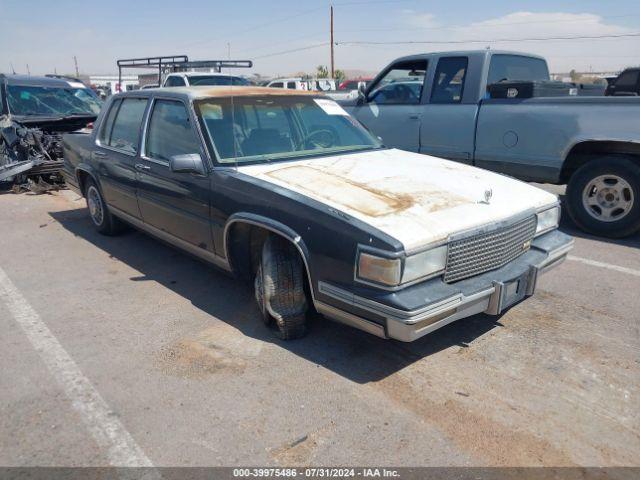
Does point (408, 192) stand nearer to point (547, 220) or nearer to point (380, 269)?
point (380, 269)

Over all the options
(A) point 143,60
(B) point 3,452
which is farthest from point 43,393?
(A) point 143,60

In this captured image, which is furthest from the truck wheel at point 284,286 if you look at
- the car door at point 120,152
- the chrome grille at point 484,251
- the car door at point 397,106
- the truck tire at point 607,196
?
the car door at point 397,106

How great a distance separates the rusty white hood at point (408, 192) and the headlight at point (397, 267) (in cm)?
8

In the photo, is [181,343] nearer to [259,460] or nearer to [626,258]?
[259,460]

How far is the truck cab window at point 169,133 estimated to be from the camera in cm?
409

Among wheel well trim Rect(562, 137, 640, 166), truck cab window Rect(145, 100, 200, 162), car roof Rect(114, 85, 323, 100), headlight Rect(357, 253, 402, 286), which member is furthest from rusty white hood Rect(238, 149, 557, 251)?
wheel well trim Rect(562, 137, 640, 166)

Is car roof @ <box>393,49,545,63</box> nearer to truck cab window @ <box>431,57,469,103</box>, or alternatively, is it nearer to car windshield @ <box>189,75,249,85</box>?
truck cab window @ <box>431,57,469,103</box>

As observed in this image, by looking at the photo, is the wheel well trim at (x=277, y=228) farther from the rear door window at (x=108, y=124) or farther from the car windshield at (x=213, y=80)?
the car windshield at (x=213, y=80)

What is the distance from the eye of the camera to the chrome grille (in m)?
3.01

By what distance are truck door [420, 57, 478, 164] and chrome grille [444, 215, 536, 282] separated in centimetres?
310

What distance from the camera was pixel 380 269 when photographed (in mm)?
2775

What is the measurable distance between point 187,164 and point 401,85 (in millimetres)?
4449

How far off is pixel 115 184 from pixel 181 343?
7.67 ft

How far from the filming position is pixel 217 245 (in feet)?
12.7
